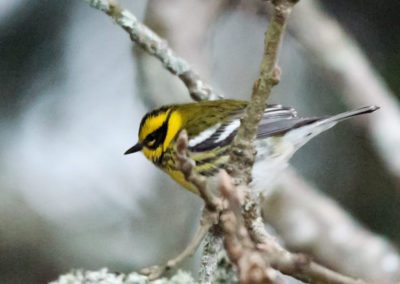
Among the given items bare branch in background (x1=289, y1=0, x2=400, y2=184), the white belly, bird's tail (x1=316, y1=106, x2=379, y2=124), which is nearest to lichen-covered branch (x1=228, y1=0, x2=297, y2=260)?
bird's tail (x1=316, y1=106, x2=379, y2=124)

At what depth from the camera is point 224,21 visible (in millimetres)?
2045

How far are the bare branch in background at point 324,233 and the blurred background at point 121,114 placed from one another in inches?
8.3

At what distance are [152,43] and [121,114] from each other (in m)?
0.63

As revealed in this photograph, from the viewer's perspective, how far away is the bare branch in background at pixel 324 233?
1.38m

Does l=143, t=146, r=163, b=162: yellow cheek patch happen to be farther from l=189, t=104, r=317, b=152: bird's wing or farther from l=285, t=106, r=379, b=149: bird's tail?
l=285, t=106, r=379, b=149: bird's tail

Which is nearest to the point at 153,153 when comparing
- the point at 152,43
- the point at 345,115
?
the point at 152,43

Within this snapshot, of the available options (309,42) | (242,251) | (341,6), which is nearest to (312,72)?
(341,6)

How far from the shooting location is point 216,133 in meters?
1.52

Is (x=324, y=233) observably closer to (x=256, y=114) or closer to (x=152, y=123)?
(x=152, y=123)

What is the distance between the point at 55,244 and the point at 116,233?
0.19 metres

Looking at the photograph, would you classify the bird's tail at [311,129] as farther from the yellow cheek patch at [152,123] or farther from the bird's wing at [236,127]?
the yellow cheek patch at [152,123]

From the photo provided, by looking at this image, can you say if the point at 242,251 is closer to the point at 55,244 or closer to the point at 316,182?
the point at 55,244

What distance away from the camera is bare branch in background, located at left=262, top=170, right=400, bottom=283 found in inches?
54.5

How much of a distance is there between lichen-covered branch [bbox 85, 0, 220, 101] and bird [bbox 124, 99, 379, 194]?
Answer: 0.25ft
